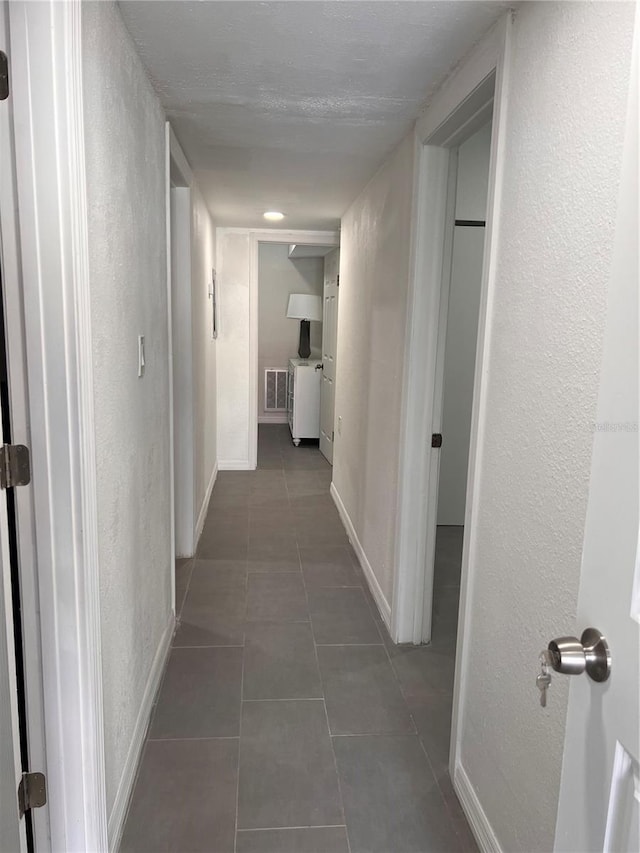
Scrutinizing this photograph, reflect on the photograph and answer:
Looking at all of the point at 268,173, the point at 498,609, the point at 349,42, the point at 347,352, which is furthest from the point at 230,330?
the point at 498,609

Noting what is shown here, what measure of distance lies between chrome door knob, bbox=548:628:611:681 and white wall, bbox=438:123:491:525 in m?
2.91

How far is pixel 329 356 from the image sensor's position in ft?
19.0

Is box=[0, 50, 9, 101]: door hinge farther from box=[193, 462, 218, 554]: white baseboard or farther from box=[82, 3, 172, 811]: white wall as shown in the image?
box=[193, 462, 218, 554]: white baseboard

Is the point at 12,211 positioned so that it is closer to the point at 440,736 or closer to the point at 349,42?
the point at 349,42

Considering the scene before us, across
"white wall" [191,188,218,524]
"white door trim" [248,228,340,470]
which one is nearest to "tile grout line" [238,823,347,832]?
"white wall" [191,188,218,524]

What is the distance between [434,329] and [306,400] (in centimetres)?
405

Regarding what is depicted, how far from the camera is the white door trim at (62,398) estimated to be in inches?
44.1

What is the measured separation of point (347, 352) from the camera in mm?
4156

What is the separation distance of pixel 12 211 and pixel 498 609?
4.55 ft

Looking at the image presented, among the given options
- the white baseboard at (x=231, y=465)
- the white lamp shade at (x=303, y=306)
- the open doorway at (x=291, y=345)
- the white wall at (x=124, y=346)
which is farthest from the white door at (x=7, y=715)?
the white lamp shade at (x=303, y=306)

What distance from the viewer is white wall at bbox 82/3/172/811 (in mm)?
1409

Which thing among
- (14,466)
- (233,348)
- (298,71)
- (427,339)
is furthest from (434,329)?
(233,348)

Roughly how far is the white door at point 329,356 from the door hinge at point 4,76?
171 inches

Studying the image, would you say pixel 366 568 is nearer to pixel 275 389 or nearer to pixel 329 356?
pixel 329 356
